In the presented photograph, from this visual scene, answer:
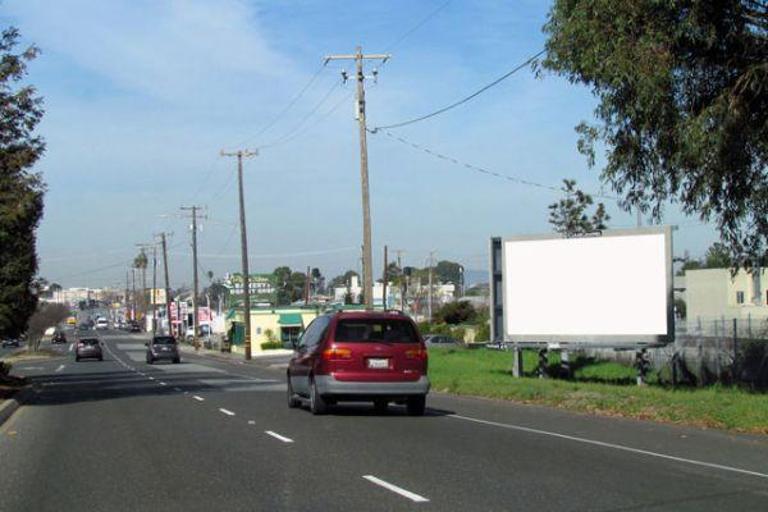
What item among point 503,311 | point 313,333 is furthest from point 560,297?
point 313,333

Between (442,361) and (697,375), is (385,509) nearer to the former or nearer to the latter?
(697,375)

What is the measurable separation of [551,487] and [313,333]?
929 cm

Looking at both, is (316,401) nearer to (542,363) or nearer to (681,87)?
(681,87)

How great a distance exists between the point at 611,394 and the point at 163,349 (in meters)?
37.1

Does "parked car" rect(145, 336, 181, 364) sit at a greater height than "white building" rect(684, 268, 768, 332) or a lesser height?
lesser

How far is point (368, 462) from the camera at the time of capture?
11.5m

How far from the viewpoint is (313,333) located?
1842 centimetres

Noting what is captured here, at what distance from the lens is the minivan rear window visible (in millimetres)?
17141

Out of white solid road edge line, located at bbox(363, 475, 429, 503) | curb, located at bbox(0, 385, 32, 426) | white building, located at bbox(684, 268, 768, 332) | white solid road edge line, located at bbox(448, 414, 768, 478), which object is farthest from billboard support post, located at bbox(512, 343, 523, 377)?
white building, located at bbox(684, 268, 768, 332)

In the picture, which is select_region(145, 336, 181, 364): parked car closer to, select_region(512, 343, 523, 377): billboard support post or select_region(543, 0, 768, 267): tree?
select_region(512, 343, 523, 377): billboard support post

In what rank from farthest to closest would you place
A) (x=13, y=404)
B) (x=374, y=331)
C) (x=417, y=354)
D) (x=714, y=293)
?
(x=714, y=293) → (x=13, y=404) → (x=374, y=331) → (x=417, y=354)

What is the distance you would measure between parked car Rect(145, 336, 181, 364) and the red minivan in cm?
3730

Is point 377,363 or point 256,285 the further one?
point 256,285

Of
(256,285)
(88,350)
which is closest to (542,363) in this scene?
(88,350)
